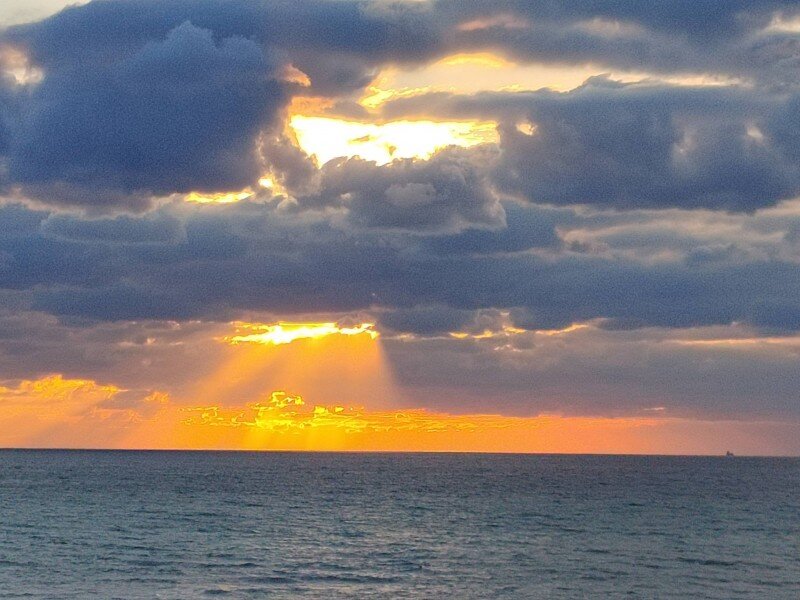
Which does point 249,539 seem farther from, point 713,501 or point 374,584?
point 713,501

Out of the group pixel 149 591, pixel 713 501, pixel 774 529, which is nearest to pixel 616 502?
pixel 713 501

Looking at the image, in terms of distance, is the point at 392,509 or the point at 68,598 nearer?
the point at 68,598

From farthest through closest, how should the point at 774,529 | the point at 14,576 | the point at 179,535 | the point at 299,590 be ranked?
the point at 774,529 < the point at 179,535 < the point at 14,576 < the point at 299,590

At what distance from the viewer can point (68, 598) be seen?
6775cm

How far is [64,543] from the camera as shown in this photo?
320ft

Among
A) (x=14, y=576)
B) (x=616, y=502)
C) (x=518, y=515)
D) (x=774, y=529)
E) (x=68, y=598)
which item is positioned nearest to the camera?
(x=68, y=598)

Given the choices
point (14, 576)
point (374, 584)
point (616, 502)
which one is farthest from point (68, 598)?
point (616, 502)

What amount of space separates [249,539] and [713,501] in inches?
3482

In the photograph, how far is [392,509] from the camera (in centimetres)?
14450

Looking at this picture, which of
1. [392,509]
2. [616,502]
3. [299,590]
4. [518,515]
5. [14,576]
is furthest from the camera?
[616,502]

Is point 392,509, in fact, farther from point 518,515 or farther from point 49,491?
point 49,491

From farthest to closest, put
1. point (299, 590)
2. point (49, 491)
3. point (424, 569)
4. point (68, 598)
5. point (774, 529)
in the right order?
1. point (49, 491)
2. point (774, 529)
3. point (424, 569)
4. point (299, 590)
5. point (68, 598)

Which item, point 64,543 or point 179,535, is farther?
point 179,535

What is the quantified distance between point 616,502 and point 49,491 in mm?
92104
